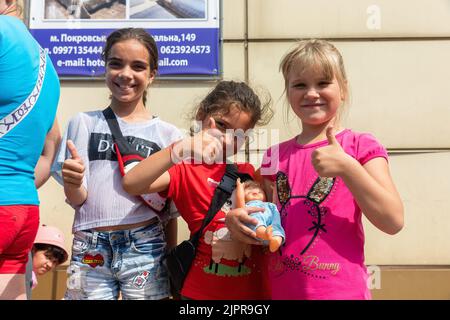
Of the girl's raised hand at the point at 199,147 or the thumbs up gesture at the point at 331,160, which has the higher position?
the girl's raised hand at the point at 199,147

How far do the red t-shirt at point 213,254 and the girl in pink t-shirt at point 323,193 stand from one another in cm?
18

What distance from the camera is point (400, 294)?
4.36 meters

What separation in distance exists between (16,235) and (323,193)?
4.12ft

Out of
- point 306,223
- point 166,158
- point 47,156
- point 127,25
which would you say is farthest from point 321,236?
point 127,25

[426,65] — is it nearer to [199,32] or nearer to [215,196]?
[199,32]

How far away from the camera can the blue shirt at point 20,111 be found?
207 cm

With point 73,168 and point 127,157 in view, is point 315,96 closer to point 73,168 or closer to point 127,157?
point 127,157

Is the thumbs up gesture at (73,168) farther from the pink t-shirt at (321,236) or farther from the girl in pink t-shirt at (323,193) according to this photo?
the pink t-shirt at (321,236)

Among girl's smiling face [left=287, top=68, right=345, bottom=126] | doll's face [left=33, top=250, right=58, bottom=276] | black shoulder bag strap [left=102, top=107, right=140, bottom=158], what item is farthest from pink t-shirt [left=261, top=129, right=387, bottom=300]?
doll's face [left=33, top=250, right=58, bottom=276]

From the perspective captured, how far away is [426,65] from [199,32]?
2.00 m

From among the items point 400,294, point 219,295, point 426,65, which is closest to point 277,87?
point 426,65

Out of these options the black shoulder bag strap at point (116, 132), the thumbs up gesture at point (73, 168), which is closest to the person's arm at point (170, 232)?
Result: the black shoulder bag strap at point (116, 132)

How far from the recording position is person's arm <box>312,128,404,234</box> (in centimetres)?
190

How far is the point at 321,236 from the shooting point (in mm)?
2051
